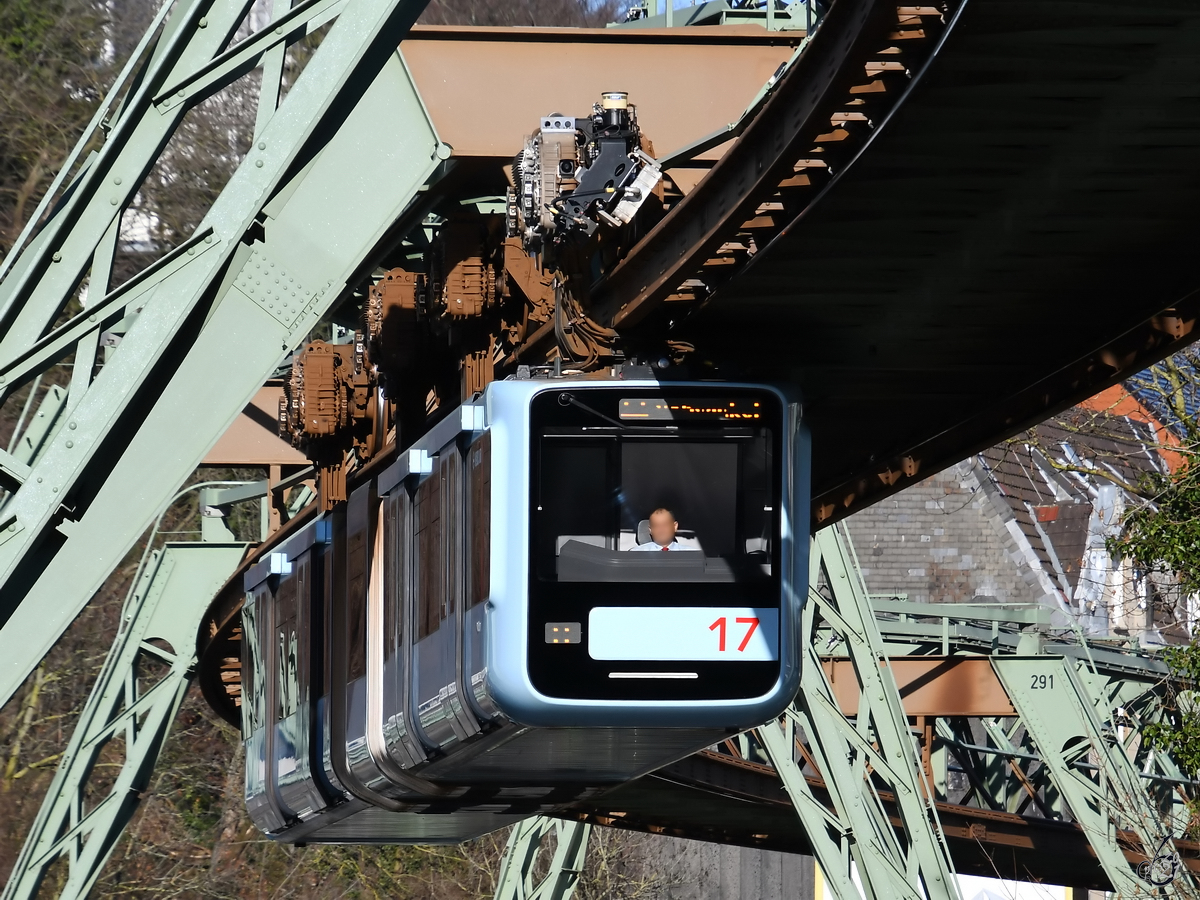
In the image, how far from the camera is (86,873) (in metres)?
20.0

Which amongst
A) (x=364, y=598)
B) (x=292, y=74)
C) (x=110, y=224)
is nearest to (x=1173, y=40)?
(x=110, y=224)

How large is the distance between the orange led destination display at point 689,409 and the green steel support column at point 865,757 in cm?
642

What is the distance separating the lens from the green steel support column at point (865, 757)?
51.5 feet

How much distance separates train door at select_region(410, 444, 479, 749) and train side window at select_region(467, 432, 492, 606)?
10.8 inches

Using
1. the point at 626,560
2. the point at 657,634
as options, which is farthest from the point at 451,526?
the point at 657,634

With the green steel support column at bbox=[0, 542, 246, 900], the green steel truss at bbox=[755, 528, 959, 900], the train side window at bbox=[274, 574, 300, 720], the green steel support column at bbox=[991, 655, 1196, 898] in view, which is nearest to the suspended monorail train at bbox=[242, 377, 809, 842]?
the train side window at bbox=[274, 574, 300, 720]

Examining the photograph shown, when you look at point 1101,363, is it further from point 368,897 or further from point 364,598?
point 368,897

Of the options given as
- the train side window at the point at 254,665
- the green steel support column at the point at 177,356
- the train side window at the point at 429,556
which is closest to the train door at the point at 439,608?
the train side window at the point at 429,556

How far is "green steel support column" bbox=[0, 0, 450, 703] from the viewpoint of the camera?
7.48 meters

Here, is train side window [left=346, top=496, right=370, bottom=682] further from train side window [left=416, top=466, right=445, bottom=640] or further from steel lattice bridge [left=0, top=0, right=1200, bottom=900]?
train side window [left=416, top=466, right=445, bottom=640]

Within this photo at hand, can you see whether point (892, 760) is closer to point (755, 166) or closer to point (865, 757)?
point (865, 757)

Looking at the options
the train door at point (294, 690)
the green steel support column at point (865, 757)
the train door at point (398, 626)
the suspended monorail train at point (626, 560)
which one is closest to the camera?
the suspended monorail train at point (626, 560)

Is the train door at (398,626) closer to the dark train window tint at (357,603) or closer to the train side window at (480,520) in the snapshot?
the dark train window tint at (357,603)

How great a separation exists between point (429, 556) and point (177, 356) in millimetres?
2807
